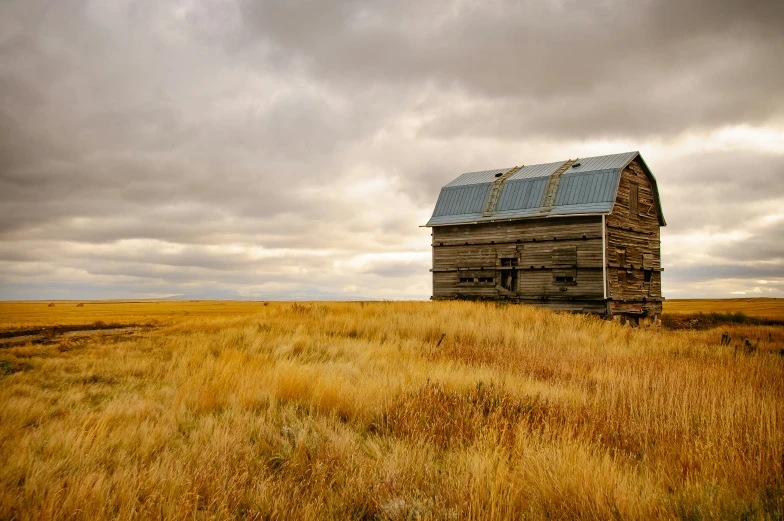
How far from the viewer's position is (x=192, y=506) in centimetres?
299

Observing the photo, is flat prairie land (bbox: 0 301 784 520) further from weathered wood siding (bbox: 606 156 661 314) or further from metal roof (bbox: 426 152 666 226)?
metal roof (bbox: 426 152 666 226)

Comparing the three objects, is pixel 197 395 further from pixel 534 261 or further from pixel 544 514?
pixel 534 261

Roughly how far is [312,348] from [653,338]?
10522 mm

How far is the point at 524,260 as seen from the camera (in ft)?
70.4

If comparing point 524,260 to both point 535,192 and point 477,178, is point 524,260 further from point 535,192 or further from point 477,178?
point 477,178

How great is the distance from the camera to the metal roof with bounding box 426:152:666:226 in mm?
19812

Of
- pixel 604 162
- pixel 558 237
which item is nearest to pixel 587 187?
pixel 604 162

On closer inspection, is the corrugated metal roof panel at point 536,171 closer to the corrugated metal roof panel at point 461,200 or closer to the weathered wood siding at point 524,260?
the corrugated metal roof panel at point 461,200

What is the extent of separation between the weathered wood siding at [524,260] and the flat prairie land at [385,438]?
35.0 ft

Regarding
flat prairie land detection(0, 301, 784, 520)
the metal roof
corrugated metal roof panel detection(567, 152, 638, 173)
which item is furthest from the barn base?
flat prairie land detection(0, 301, 784, 520)

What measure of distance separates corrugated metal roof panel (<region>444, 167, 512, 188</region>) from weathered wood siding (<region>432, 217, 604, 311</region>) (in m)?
2.81

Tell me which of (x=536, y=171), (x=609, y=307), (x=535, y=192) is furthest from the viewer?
(x=536, y=171)

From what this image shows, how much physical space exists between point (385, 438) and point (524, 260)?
59.7 feet

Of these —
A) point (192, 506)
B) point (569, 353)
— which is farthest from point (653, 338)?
point (192, 506)
